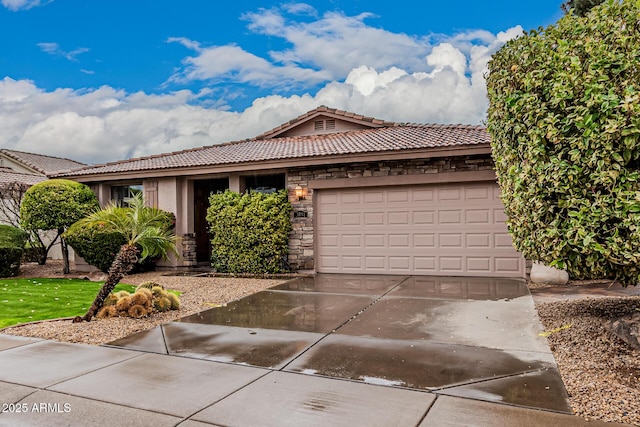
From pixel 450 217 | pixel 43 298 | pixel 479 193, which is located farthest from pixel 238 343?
pixel 479 193

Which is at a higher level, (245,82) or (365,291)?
(245,82)

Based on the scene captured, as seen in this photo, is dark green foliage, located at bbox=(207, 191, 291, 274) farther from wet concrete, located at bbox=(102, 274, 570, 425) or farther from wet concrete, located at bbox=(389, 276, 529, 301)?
wet concrete, located at bbox=(389, 276, 529, 301)

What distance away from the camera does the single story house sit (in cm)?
1000

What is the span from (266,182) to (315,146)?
1.89m

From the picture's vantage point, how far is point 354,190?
11.1 meters

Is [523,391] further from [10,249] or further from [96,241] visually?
[10,249]

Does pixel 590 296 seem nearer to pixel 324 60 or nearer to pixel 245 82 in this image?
pixel 324 60

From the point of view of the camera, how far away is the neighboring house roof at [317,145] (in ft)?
34.3

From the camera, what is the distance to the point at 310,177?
37.3 ft

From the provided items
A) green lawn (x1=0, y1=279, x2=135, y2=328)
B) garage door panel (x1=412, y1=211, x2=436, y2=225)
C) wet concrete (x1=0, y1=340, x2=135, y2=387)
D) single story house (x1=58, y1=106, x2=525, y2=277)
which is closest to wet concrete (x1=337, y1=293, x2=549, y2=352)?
wet concrete (x1=0, y1=340, x2=135, y2=387)

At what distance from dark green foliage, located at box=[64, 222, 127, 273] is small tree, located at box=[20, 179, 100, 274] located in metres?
0.83

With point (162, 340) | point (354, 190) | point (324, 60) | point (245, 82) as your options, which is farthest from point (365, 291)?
point (245, 82)

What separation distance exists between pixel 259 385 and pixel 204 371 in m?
0.69

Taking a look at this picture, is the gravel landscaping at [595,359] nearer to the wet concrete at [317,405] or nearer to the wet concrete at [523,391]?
the wet concrete at [523,391]
